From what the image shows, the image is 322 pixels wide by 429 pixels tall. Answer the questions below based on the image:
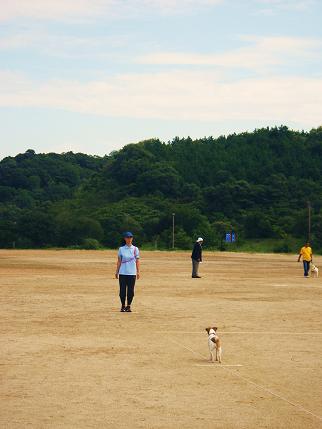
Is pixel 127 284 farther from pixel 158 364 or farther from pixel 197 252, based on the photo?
pixel 197 252

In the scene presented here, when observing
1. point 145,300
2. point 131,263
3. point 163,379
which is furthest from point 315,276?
point 163,379

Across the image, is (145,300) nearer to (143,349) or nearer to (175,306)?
(175,306)

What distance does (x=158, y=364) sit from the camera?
485 inches

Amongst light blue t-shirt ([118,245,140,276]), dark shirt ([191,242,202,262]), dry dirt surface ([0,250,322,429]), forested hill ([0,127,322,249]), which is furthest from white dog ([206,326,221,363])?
forested hill ([0,127,322,249])

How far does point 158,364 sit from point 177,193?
138m

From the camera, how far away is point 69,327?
1683cm

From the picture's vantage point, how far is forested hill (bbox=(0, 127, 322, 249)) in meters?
122

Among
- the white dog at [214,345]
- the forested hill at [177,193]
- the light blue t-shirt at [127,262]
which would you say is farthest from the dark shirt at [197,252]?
the forested hill at [177,193]

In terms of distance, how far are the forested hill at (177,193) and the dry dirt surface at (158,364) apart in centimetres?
8797

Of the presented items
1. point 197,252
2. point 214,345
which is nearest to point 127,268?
point 214,345

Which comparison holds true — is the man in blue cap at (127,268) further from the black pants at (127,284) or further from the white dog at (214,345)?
the white dog at (214,345)

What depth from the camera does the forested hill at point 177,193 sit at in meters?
122

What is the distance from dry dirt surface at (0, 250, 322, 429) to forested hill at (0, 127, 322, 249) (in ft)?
289

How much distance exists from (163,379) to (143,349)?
2.79m
